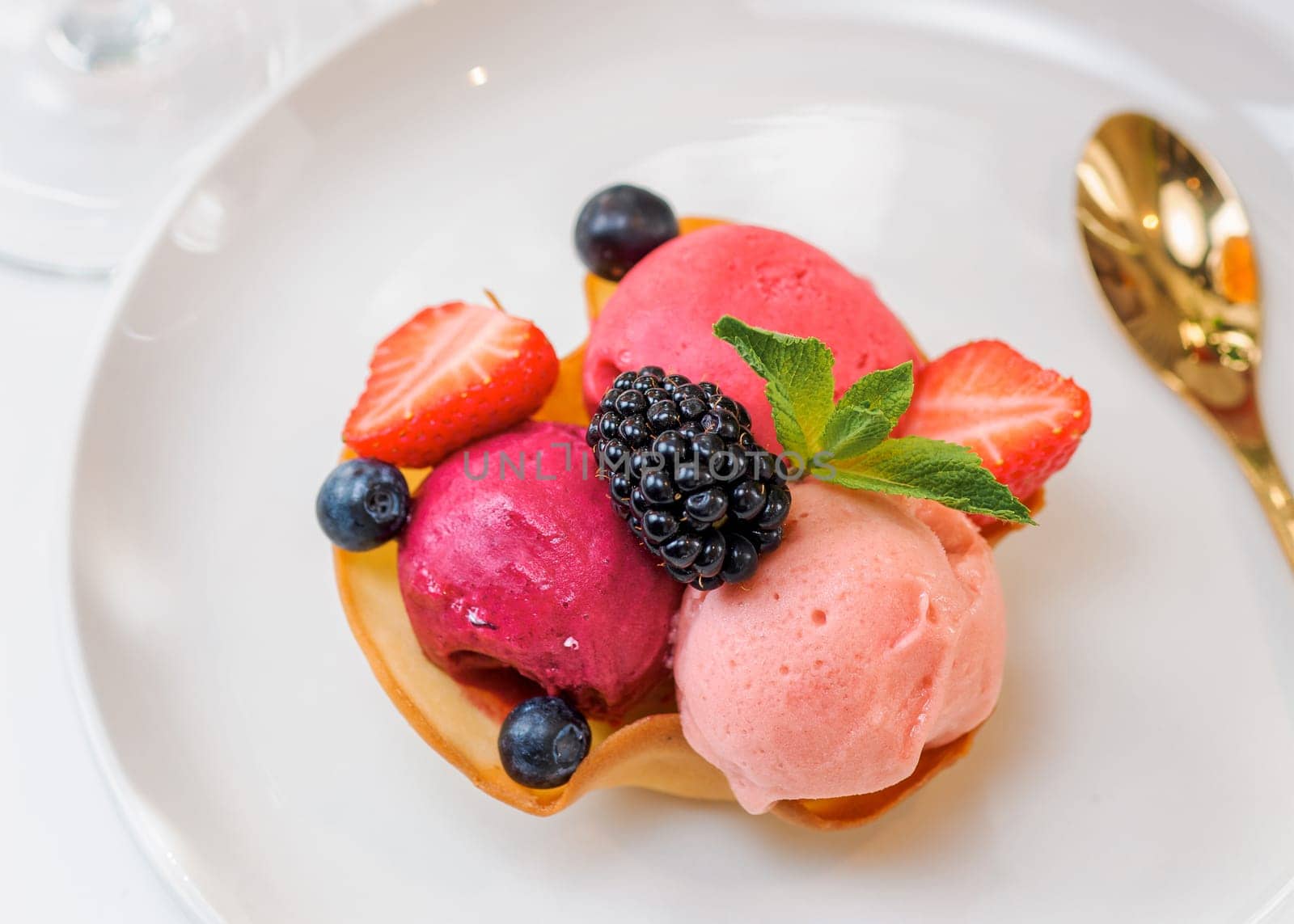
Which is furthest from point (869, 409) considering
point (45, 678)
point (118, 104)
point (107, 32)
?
point (107, 32)

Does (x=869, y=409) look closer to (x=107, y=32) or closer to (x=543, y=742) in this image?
(x=543, y=742)

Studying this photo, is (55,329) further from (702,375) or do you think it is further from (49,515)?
(702,375)

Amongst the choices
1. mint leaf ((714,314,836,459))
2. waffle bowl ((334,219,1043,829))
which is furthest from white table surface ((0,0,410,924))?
mint leaf ((714,314,836,459))

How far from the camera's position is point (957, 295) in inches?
74.7

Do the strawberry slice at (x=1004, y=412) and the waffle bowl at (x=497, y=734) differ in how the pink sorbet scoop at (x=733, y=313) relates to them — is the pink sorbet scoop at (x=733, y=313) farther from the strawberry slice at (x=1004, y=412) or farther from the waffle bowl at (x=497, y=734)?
the waffle bowl at (x=497, y=734)

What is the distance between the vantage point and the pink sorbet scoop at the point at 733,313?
143 cm

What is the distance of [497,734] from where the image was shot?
1.46 metres

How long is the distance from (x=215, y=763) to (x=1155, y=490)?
1547mm

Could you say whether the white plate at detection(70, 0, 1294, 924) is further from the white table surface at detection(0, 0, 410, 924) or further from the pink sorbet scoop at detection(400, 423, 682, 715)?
the pink sorbet scoop at detection(400, 423, 682, 715)

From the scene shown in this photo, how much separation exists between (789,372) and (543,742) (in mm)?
539

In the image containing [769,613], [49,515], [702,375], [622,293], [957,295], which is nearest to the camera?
[769,613]

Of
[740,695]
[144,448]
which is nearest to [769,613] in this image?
[740,695]

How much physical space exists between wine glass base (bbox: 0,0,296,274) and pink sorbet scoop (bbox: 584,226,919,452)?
46.3 inches

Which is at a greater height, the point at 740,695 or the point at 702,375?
the point at 702,375
